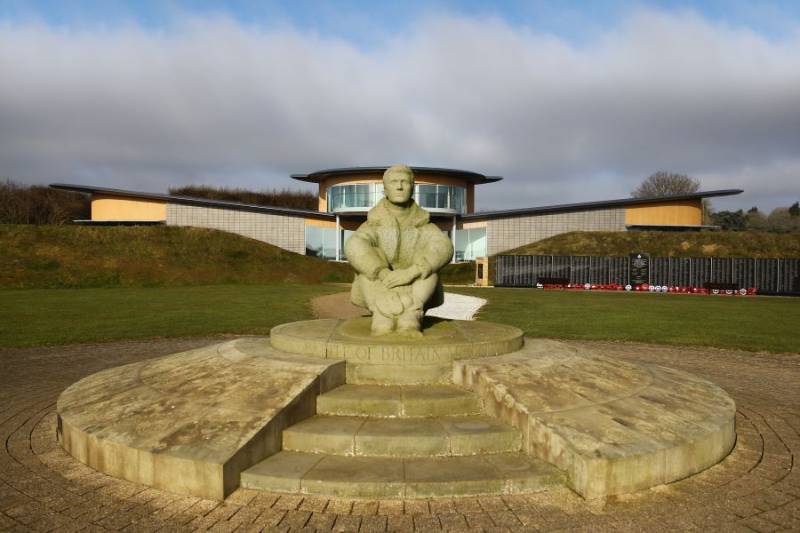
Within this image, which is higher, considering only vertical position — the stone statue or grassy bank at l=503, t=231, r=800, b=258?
grassy bank at l=503, t=231, r=800, b=258

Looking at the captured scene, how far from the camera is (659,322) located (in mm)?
17438

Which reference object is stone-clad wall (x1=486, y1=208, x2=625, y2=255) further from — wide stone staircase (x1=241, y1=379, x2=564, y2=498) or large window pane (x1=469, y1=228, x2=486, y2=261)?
wide stone staircase (x1=241, y1=379, x2=564, y2=498)

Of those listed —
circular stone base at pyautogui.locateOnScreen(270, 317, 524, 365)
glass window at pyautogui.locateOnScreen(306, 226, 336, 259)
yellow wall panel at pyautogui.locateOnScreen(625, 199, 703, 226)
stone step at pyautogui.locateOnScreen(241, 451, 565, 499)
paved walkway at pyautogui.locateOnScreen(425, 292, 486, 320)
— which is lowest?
stone step at pyautogui.locateOnScreen(241, 451, 565, 499)

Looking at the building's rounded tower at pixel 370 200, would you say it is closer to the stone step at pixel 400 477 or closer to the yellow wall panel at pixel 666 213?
the yellow wall panel at pixel 666 213

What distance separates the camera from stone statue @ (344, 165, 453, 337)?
754 centimetres

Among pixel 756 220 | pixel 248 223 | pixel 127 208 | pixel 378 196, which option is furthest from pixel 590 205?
pixel 756 220

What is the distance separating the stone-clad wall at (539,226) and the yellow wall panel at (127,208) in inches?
1215

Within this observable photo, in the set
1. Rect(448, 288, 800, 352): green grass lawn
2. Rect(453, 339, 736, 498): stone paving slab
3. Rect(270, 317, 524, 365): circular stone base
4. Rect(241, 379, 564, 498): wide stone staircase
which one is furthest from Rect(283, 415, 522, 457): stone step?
Rect(448, 288, 800, 352): green grass lawn

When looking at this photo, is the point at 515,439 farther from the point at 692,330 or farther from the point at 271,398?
the point at 692,330

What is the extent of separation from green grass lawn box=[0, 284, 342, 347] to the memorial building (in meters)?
23.3

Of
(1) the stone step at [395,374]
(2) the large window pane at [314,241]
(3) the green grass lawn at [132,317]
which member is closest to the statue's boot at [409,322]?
(1) the stone step at [395,374]

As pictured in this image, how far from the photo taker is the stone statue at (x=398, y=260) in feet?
24.7

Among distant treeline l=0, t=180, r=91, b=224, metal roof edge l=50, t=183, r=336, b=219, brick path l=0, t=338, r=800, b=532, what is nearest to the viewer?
brick path l=0, t=338, r=800, b=532

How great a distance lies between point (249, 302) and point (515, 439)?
1982 cm
